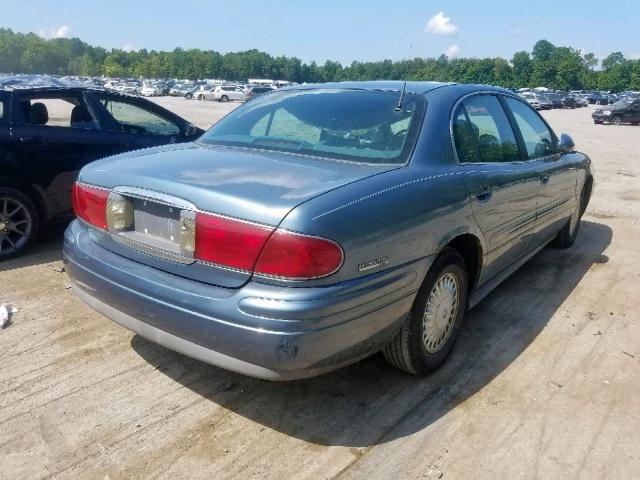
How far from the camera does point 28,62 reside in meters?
156

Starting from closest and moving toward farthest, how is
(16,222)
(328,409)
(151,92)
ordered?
(328,409) < (16,222) < (151,92)

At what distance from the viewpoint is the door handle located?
3.18m

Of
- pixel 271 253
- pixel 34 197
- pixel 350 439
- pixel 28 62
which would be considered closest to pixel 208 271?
pixel 271 253

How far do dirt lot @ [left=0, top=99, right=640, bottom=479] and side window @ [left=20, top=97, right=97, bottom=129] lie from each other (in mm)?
1801

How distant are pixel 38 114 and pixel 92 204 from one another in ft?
8.92

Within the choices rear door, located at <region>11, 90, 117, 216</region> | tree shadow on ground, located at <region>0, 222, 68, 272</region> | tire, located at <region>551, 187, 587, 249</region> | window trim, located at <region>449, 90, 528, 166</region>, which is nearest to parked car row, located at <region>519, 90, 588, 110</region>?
tire, located at <region>551, 187, 587, 249</region>

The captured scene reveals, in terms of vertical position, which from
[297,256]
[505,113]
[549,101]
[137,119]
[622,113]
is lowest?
[297,256]

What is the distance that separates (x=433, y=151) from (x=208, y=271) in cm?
137

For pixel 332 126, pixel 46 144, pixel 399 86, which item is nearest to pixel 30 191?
pixel 46 144

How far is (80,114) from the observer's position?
5.30 metres

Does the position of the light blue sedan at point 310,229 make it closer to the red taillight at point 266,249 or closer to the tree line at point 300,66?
the red taillight at point 266,249

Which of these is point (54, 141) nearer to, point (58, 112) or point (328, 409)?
point (58, 112)

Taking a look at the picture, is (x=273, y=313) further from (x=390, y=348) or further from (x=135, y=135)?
(x=135, y=135)

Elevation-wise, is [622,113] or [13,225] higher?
[622,113]
